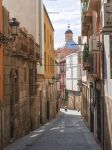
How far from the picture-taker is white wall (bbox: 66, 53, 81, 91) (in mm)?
69925

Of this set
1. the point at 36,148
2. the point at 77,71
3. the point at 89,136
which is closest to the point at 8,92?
the point at 36,148

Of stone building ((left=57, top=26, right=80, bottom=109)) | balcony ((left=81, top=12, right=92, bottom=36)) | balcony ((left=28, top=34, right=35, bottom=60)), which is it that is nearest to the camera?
balcony ((left=81, top=12, right=92, bottom=36))

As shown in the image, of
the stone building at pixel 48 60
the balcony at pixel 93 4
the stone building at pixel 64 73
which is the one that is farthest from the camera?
the stone building at pixel 64 73

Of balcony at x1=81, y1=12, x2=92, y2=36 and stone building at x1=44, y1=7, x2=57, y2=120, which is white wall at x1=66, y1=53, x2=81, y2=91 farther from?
balcony at x1=81, y1=12, x2=92, y2=36

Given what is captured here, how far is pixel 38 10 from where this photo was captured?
35250 millimetres

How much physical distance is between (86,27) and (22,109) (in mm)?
8243

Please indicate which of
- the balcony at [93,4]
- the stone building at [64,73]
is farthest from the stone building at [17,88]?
the stone building at [64,73]

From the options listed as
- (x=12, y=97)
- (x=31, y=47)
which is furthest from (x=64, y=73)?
(x=12, y=97)

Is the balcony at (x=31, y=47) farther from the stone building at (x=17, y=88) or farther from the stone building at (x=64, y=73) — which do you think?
the stone building at (x=64, y=73)

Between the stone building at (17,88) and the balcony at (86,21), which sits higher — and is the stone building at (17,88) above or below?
below

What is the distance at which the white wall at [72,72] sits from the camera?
229ft

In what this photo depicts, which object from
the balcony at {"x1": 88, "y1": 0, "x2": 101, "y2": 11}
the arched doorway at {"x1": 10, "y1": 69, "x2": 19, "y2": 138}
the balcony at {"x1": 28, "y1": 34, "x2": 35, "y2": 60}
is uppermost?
the balcony at {"x1": 88, "y1": 0, "x2": 101, "y2": 11}

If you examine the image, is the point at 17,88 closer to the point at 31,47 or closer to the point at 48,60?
the point at 31,47

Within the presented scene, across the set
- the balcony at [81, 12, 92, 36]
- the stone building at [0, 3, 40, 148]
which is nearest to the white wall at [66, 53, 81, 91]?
the balcony at [81, 12, 92, 36]
